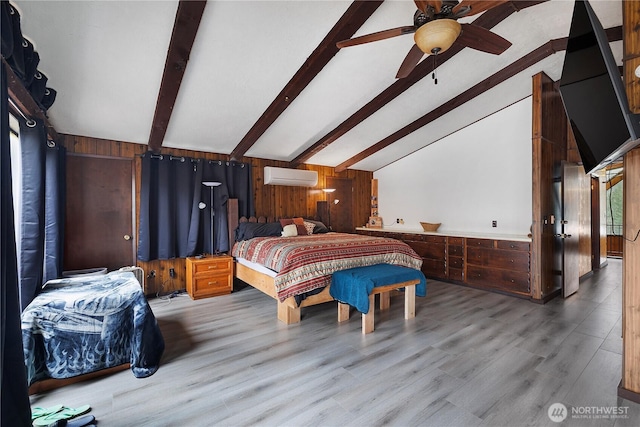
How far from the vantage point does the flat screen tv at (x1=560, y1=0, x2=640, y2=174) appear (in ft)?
4.98

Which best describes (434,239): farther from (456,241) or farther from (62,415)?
(62,415)

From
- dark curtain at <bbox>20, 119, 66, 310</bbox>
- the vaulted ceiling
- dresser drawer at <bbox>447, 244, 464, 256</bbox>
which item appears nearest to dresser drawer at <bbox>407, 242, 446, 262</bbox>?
dresser drawer at <bbox>447, 244, 464, 256</bbox>

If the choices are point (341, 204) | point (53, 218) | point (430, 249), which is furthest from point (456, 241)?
point (53, 218)

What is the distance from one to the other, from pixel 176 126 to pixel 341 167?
3308 mm

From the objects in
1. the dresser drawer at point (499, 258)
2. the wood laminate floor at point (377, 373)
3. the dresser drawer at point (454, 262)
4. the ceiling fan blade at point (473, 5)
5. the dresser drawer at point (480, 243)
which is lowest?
the wood laminate floor at point (377, 373)

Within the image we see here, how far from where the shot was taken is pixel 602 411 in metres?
1.79

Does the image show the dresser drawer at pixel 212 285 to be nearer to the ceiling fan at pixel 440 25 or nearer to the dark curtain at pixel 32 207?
the dark curtain at pixel 32 207

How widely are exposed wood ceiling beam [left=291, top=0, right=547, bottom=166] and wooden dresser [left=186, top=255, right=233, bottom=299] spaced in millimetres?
2358

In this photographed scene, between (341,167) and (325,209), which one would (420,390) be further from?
(341,167)

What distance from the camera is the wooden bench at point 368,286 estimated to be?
2863 mm

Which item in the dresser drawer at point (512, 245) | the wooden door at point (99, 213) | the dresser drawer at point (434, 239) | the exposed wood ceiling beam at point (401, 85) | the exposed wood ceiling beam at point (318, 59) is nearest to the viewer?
the exposed wood ceiling beam at point (318, 59)

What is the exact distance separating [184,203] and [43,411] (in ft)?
9.76

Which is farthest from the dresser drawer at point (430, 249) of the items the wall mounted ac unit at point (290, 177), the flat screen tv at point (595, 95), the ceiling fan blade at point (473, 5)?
the ceiling fan blade at point (473, 5)

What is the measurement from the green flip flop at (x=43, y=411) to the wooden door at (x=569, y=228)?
5.49 m
